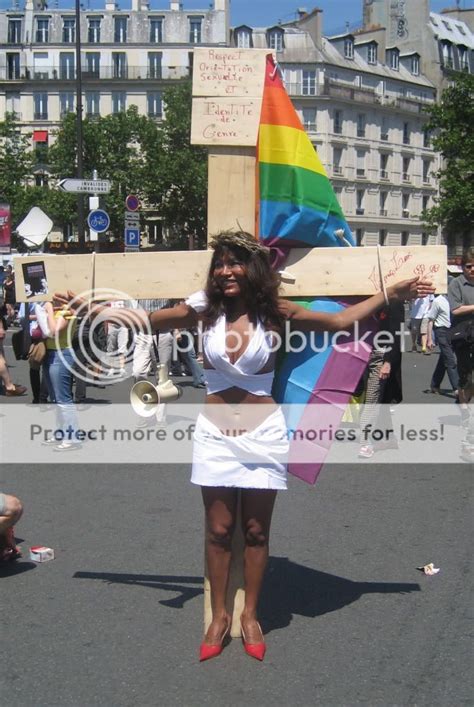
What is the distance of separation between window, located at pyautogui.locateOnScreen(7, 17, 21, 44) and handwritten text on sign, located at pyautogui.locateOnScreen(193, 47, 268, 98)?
7903 cm

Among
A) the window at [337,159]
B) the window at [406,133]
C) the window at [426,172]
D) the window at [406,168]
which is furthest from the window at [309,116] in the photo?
the window at [426,172]

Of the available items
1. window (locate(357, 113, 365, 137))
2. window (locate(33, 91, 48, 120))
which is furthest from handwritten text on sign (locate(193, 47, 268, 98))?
window (locate(33, 91, 48, 120))

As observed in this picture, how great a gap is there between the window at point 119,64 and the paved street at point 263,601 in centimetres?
7180

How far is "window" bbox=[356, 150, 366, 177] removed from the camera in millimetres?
76500

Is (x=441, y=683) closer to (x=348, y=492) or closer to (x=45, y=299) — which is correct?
(x=45, y=299)

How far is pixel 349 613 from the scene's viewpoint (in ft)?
15.7

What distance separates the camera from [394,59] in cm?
8194

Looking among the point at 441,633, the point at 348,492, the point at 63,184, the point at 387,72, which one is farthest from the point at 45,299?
the point at 387,72

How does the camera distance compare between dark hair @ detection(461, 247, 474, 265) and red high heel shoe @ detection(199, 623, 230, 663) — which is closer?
red high heel shoe @ detection(199, 623, 230, 663)

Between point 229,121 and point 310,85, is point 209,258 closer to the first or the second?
point 229,121

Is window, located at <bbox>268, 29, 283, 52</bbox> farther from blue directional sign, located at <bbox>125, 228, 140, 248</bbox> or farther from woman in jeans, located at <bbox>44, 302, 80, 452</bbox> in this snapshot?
woman in jeans, located at <bbox>44, 302, 80, 452</bbox>

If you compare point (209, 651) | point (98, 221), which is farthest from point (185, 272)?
point (98, 221)

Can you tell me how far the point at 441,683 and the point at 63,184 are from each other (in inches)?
605

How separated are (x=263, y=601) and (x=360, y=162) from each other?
244 ft
